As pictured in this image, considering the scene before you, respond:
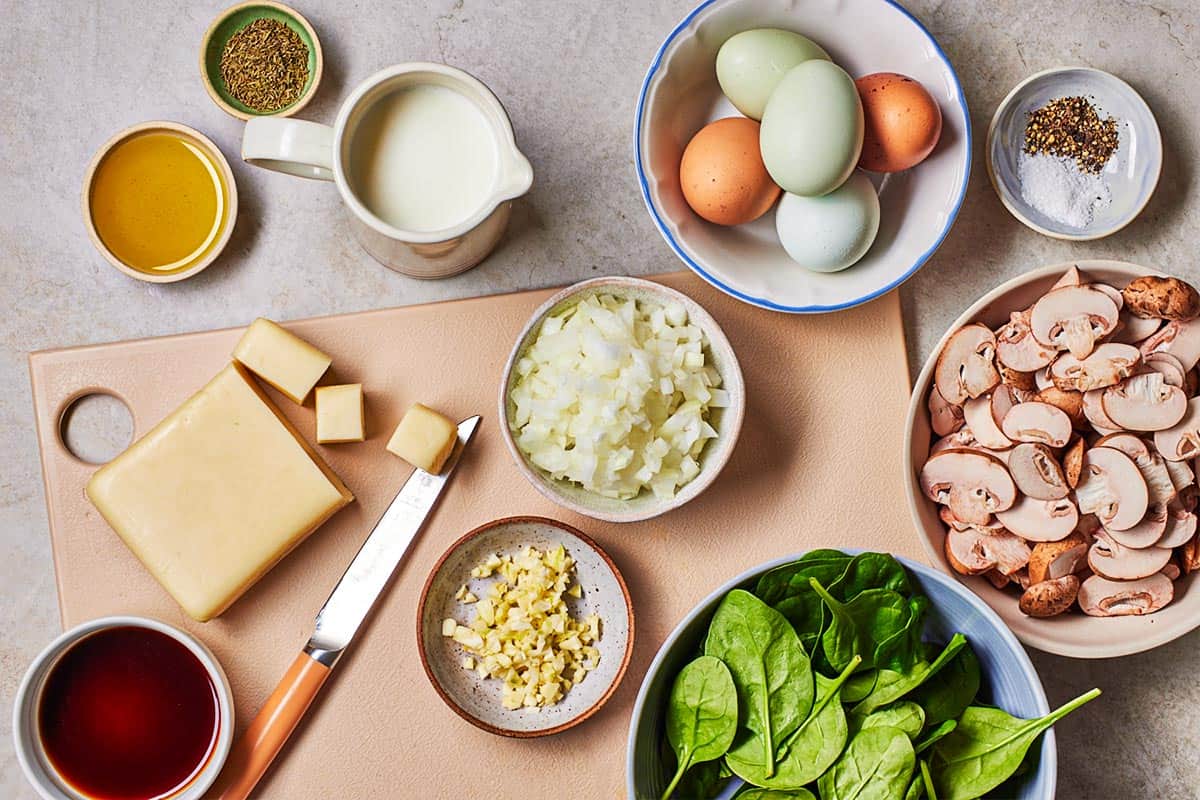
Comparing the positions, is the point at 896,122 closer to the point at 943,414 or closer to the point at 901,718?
the point at 943,414

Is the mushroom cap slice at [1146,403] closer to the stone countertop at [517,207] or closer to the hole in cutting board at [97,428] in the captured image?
the stone countertop at [517,207]

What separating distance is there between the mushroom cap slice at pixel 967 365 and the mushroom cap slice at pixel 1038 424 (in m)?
0.05

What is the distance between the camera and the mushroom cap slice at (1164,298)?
3.57ft

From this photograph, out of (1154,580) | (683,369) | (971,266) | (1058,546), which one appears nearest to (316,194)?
(683,369)

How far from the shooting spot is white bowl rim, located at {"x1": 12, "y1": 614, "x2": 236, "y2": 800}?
1076 millimetres

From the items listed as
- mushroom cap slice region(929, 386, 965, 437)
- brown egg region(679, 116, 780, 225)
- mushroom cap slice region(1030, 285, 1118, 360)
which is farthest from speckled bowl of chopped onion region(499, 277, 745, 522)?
mushroom cap slice region(1030, 285, 1118, 360)

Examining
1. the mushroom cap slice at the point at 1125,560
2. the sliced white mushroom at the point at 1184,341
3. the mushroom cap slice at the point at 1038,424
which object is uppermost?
the sliced white mushroom at the point at 1184,341

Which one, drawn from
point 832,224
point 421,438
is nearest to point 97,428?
point 421,438

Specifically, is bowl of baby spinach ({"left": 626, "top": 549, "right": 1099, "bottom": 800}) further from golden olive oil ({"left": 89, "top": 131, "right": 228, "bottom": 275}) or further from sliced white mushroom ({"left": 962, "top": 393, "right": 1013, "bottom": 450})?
golden olive oil ({"left": 89, "top": 131, "right": 228, "bottom": 275})

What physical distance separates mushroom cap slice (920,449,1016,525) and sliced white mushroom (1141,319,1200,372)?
9.2 inches

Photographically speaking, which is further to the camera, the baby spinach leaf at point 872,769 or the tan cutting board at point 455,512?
the tan cutting board at point 455,512

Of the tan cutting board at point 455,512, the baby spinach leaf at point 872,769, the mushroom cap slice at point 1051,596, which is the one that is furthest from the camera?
the tan cutting board at point 455,512

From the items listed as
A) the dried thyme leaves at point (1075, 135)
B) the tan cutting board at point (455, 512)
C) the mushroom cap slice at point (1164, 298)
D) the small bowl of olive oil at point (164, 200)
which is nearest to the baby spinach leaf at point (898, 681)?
the tan cutting board at point (455, 512)

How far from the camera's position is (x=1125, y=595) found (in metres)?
1.13
